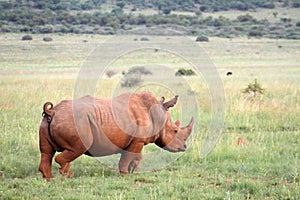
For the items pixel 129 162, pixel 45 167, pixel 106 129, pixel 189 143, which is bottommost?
pixel 189 143

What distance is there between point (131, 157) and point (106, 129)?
681mm

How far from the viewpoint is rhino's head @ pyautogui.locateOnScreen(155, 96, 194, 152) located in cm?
909

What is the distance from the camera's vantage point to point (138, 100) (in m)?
8.91

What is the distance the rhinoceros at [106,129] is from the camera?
809 centimetres

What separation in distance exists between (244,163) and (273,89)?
12.3m

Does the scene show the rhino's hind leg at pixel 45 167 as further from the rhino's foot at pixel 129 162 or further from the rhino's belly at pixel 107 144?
the rhino's foot at pixel 129 162

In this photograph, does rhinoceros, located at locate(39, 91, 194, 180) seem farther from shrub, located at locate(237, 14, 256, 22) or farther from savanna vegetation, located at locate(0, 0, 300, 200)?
shrub, located at locate(237, 14, 256, 22)

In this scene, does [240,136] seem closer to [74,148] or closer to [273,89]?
[74,148]

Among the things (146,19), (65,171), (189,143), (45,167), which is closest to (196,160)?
(189,143)

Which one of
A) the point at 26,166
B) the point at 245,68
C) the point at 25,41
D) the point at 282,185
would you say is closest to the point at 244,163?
the point at 282,185

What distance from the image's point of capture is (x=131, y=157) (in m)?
8.77

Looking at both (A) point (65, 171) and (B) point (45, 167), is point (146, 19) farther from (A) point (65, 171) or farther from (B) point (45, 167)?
(B) point (45, 167)

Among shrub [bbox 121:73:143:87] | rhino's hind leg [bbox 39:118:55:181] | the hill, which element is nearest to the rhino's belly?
rhino's hind leg [bbox 39:118:55:181]

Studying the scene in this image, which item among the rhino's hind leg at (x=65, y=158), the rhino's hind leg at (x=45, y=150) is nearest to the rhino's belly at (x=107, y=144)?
the rhino's hind leg at (x=65, y=158)
